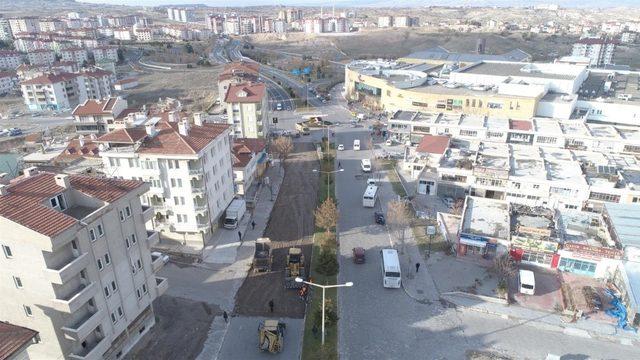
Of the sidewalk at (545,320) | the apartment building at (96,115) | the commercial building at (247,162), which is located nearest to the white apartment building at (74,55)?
the apartment building at (96,115)

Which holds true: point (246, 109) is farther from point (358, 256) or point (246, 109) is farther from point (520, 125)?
point (520, 125)

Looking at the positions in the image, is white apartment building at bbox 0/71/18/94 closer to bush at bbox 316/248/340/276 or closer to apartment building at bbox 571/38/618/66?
bush at bbox 316/248/340/276

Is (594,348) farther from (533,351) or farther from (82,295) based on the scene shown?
(82,295)

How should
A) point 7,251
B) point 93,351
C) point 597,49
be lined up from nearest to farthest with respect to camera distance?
point 7,251 < point 93,351 < point 597,49

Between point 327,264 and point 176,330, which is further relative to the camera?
point 327,264

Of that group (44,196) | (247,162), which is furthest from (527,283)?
(44,196)

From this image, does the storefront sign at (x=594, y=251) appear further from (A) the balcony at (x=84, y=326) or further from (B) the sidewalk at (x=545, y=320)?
(A) the balcony at (x=84, y=326)

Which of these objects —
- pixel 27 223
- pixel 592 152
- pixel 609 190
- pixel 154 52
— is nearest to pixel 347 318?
pixel 27 223

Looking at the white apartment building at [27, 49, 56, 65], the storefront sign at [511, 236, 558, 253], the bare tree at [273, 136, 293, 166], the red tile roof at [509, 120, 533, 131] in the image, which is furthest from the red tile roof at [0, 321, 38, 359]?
the white apartment building at [27, 49, 56, 65]
